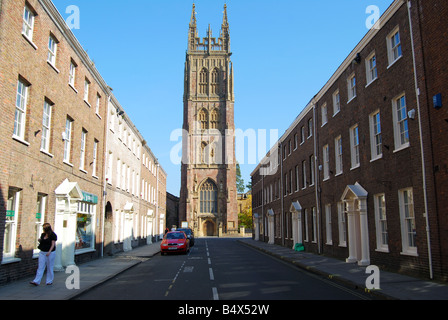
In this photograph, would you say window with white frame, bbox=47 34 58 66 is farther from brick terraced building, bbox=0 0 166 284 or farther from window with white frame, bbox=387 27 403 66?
window with white frame, bbox=387 27 403 66

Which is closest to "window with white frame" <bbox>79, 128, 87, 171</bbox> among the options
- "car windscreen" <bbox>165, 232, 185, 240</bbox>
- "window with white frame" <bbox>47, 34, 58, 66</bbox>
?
"window with white frame" <bbox>47, 34, 58, 66</bbox>

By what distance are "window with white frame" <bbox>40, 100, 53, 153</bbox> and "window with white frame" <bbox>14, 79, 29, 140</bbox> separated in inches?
60.5

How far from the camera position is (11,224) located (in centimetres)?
1185

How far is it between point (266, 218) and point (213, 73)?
45.9m

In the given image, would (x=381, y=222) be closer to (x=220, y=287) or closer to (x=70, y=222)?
(x=220, y=287)

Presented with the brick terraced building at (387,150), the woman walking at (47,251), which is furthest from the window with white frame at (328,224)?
the woman walking at (47,251)

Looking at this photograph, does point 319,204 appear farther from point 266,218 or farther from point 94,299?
point 266,218

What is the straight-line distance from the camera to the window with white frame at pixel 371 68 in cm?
1602

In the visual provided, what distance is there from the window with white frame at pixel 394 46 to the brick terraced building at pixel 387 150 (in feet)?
0.12

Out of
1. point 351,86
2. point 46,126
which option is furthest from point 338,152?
point 46,126

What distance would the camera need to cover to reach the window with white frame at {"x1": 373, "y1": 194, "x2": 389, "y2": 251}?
49.5 feet

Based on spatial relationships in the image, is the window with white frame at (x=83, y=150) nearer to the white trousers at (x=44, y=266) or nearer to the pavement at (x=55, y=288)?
the pavement at (x=55, y=288)

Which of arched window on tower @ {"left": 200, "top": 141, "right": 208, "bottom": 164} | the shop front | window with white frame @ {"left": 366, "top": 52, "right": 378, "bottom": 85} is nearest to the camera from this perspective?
the shop front

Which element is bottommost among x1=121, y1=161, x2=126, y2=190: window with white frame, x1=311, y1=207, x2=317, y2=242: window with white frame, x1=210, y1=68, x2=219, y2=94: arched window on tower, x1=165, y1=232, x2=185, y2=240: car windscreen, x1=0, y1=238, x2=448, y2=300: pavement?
x1=0, y1=238, x2=448, y2=300: pavement
